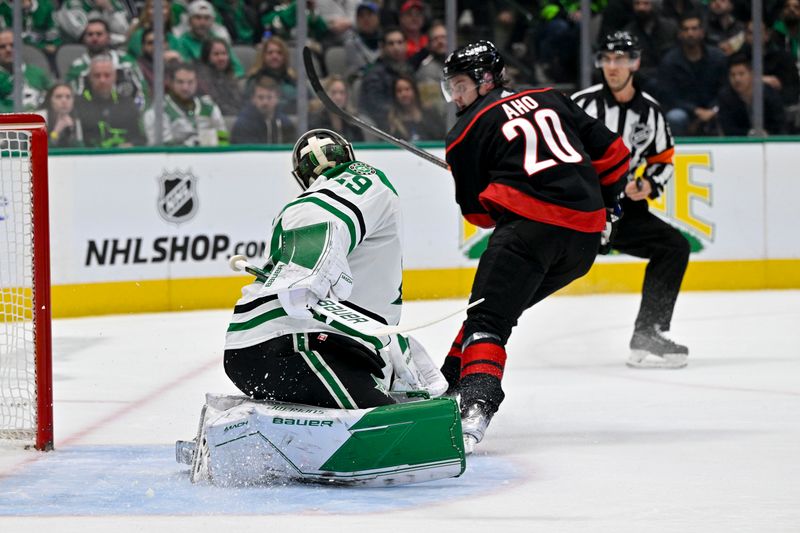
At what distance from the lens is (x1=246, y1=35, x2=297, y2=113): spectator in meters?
7.44

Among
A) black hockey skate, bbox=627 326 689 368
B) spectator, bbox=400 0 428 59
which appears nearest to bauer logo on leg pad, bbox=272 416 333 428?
black hockey skate, bbox=627 326 689 368

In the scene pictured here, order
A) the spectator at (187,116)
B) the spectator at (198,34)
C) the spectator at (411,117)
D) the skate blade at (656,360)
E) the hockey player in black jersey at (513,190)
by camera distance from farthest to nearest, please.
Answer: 1. the spectator at (411,117)
2. the spectator at (198,34)
3. the spectator at (187,116)
4. the skate blade at (656,360)
5. the hockey player in black jersey at (513,190)

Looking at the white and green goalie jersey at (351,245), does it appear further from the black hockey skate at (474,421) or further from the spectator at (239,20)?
the spectator at (239,20)

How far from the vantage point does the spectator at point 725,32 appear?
792cm

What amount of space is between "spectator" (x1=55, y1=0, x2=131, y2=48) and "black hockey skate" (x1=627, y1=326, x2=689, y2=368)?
3.27 meters

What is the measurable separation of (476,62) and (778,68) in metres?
4.54

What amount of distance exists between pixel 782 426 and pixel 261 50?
421cm

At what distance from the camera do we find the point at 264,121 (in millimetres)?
7426

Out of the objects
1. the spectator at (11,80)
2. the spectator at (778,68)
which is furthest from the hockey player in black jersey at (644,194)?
the spectator at (11,80)

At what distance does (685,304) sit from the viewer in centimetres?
729

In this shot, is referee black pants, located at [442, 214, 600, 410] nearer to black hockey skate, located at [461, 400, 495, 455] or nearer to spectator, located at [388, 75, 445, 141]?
black hockey skate, located at [461, 400, 495, 455]

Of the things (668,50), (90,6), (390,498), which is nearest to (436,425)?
(390,498)

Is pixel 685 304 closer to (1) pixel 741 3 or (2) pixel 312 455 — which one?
(1) pixel 741 3

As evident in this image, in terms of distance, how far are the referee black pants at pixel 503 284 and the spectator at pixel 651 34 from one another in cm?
416
